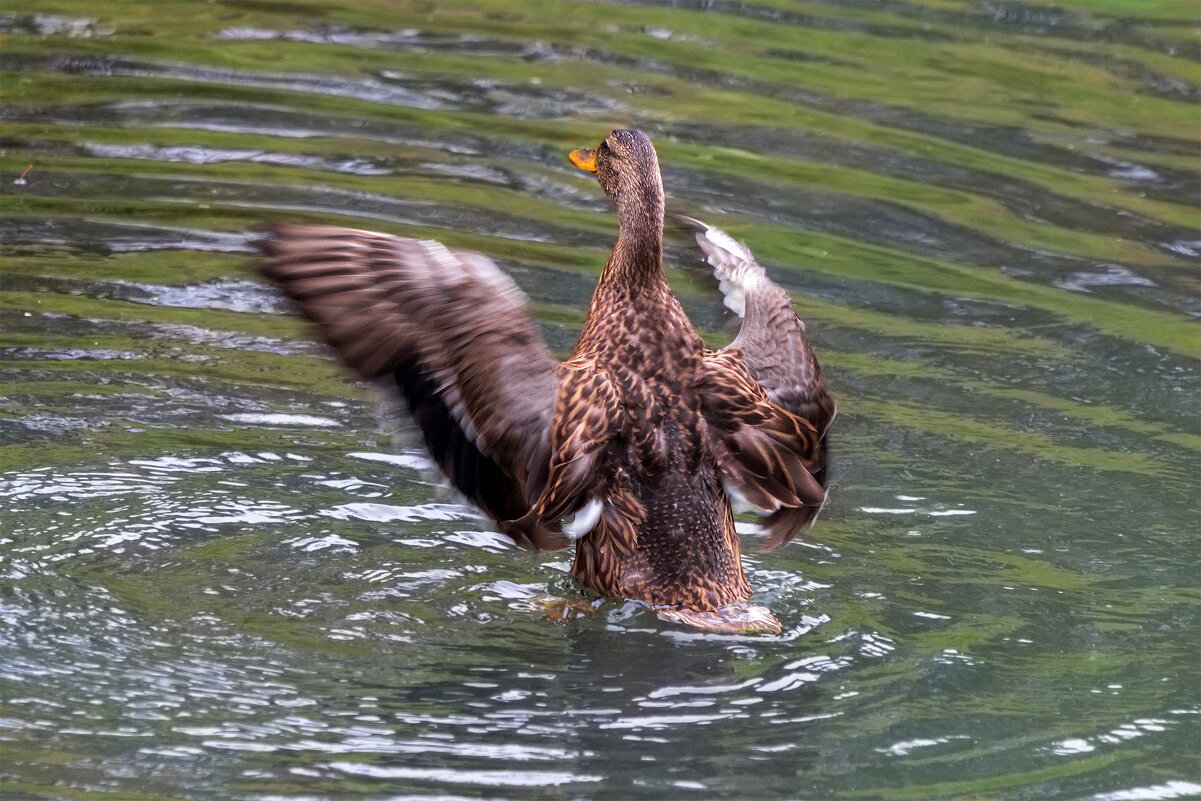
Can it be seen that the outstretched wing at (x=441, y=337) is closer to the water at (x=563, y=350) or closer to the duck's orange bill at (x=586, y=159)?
the water at (x=563, y=350)

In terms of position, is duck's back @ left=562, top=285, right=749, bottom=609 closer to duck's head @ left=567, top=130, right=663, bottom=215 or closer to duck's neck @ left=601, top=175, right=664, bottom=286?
duck's neck @ left=601, top=175, right=664, bottom=286

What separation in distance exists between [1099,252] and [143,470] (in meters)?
5.43

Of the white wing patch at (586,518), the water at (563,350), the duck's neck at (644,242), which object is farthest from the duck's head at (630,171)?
the white wing patch at (586,518)

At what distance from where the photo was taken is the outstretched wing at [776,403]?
5859mm

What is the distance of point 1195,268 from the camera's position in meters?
9.24

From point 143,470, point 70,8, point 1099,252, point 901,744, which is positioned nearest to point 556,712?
point 901,744

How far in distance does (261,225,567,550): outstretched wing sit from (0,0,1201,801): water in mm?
239

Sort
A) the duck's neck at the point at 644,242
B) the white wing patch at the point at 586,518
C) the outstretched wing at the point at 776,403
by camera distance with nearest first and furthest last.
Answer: the white wing patch at the point at 586,518
the outstretched wing at the point at 776,403
the duck's neck at the point at 644,242

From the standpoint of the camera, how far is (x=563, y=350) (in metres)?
7.84

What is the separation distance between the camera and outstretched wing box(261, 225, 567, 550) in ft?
17.8

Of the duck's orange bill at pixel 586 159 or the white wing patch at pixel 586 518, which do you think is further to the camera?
the duck's orange bill at pixel 586 159

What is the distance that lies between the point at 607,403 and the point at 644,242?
2.14 feet

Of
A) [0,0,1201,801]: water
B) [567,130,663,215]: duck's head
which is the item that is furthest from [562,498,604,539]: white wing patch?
[567,130,663,215]: duck's head

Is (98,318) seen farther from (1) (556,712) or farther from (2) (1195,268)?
(2) (1195,268)
